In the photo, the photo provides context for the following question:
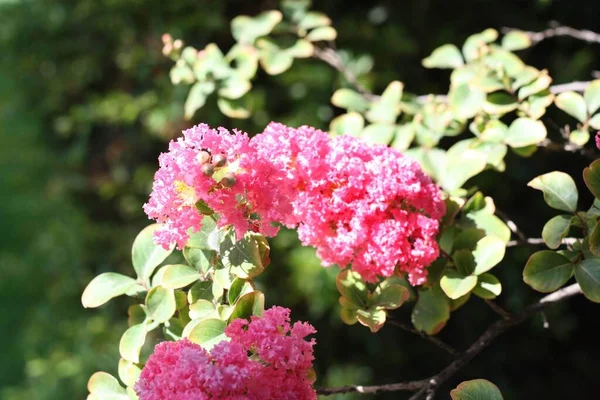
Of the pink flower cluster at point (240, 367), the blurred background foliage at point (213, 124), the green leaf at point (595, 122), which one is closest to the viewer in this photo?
the pink flower cluster at point (240, 367)

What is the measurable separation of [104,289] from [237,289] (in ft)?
0.88

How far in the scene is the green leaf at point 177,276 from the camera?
3.43 ft

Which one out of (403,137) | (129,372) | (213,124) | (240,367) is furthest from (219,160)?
(213,124)

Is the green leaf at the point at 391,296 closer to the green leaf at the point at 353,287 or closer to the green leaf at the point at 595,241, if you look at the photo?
the green leaf at the point at 353,287

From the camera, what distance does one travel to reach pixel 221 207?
0.93m

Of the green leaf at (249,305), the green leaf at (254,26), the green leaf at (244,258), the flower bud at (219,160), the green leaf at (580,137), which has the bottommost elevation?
the green leaf at (580,137)

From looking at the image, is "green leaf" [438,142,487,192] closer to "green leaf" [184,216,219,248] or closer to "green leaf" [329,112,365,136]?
"green leaf" [329,112,365,136]

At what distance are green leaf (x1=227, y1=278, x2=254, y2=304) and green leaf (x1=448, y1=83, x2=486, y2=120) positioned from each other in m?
0.64

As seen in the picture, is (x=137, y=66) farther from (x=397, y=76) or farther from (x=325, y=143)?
(x=325, y=143)

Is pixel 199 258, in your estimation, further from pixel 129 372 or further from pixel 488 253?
pixel 488 253

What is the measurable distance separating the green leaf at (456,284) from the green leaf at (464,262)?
0.04 feet

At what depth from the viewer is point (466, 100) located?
4.56 ft

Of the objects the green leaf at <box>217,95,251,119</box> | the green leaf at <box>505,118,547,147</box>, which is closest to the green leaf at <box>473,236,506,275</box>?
the green leaf at <box>505,118,547,147</box>

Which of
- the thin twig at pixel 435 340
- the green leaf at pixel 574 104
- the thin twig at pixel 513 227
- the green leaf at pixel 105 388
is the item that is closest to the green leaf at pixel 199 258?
the green leaf at pixel 105 388
